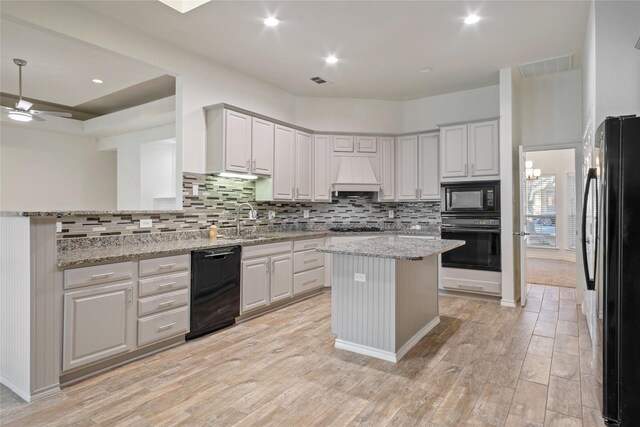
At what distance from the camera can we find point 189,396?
2279 mm

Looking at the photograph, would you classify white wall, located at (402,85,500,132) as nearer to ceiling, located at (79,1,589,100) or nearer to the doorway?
ceiling, located at (79,1,589,100)

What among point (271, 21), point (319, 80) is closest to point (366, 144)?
point (319, 80)

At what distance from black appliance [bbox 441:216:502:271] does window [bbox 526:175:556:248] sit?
15.7ft

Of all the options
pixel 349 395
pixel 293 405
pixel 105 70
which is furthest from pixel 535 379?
pixel 105 70

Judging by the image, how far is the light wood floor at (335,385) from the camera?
205cm

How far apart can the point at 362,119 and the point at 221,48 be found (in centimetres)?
254

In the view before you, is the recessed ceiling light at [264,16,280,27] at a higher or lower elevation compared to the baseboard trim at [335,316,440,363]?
higher

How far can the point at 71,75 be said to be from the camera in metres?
4.67

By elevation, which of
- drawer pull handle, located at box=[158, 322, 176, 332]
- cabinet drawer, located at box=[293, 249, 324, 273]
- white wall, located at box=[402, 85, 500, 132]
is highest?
white wall, located at box=[402, 85, 500, 132]

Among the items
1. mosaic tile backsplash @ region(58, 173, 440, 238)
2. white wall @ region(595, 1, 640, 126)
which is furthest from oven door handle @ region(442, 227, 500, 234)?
white wall @ region(595, 1, 640, 126)

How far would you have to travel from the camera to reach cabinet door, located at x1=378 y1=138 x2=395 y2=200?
18.1 ft

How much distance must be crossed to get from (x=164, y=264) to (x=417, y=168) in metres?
3.84

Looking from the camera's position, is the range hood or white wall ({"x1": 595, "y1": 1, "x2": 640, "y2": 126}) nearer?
white wall ({"x1": 595, "y1": 1, "x2": 640, "y2": 126})

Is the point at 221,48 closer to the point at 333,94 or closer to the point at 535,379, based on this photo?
the point at 333,94
